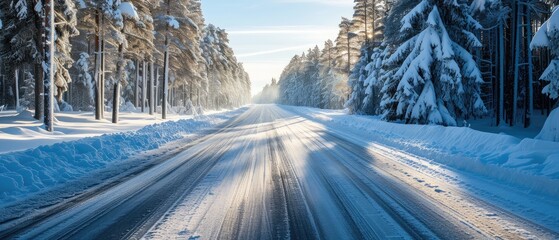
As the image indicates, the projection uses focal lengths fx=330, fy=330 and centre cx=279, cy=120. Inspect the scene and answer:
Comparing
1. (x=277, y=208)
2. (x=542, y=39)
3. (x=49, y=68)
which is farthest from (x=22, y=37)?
(x=542, y=39)

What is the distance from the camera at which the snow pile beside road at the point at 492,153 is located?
600 cm

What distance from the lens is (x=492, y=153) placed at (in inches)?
319

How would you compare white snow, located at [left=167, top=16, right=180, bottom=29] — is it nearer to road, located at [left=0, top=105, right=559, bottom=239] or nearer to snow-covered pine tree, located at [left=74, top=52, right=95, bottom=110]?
snow-covered pine tree, located at [left=74, top=52, right=95, bottom=110]

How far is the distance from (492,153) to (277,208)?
6.29 meters

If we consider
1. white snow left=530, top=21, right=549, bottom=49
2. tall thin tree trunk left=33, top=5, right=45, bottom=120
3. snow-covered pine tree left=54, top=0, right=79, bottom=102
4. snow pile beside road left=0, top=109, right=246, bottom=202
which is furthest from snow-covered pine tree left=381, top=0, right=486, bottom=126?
tall thin tree trunk left=33, top=5, right=45, bottom=120

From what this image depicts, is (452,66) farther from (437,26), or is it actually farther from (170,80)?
(170,80)

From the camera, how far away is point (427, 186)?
589cm

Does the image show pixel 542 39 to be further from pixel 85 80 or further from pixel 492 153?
pixel 85 80

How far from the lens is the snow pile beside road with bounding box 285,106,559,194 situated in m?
6.00

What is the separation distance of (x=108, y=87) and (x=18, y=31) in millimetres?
24637

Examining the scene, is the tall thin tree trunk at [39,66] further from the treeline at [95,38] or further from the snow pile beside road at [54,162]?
the snow pile beside road at [54,162]

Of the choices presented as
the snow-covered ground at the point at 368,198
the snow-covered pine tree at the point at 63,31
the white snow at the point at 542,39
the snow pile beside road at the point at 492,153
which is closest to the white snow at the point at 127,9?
the snow-covered pine tree at the point at 63,31

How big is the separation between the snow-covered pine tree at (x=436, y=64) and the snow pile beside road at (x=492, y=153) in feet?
13.5

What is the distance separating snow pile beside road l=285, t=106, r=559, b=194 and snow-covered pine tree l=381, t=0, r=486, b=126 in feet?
13.5
